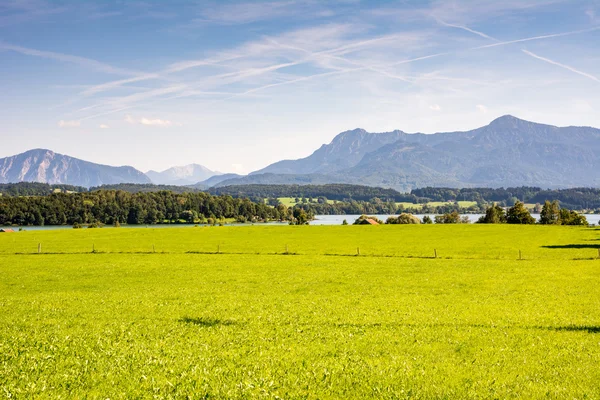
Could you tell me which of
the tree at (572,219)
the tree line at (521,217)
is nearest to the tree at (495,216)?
the tree line at (521,217)

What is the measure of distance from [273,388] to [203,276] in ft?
119

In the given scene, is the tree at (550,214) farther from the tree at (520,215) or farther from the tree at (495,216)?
the tree at (520,215)

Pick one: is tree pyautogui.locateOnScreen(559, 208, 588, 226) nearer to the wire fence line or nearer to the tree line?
the tree line

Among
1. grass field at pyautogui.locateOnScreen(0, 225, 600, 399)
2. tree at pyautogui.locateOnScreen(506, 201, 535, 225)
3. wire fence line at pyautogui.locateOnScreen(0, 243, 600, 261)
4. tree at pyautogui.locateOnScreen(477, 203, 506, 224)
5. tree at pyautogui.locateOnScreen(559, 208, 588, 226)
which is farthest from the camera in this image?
tree at pyautogui.locateOnScreen(477, 203, 506, 224)

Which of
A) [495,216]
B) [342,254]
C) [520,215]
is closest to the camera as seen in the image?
[342,254]

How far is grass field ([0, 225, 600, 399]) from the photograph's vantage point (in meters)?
15.8

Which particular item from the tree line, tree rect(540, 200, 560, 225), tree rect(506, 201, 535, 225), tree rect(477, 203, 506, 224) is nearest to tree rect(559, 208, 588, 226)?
the tree line

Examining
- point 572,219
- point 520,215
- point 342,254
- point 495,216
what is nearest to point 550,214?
point 572,219

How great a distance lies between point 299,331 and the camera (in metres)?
24.2

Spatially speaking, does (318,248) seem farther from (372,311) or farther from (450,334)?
(450,334)

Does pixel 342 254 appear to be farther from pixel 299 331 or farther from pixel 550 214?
pixel 550 214

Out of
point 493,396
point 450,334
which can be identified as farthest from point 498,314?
point 493,396

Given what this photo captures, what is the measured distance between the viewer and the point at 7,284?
4494 centimetres

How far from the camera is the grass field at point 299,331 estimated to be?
15.8 meters
